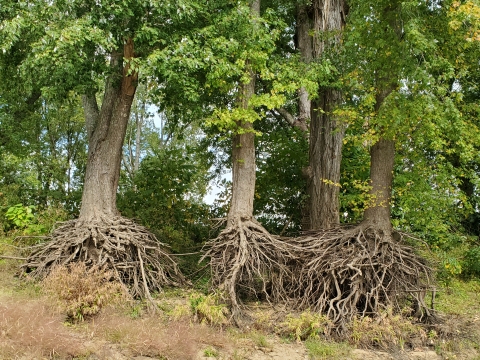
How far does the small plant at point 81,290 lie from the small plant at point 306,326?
10.1 feet

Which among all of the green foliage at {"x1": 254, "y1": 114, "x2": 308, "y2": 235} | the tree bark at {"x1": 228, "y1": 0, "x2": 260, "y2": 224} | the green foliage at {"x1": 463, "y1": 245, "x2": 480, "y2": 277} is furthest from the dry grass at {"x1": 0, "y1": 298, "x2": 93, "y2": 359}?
the green foliage at {"x1": 463, "y1": 245, "x2": 480, "y2": 277}

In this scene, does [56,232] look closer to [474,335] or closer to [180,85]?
[180,85]

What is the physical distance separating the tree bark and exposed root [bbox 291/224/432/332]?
1.61m

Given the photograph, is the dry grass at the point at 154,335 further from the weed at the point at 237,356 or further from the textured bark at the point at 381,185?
the textured bark at the point at 381,185

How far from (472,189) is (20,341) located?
52.4 ft

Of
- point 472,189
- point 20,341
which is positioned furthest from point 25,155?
point 472,189

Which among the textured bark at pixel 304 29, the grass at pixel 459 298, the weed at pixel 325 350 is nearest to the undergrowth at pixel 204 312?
the weed at pixel 325 350

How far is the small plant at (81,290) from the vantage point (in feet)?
27.0

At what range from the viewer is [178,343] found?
7477 mm

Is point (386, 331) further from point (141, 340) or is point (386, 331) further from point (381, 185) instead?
point (141, 340)

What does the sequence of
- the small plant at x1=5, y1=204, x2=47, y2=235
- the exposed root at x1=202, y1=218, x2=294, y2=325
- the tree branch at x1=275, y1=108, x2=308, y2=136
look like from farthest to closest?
1. the tree branch at x1=275, y1=108, x2=308, y2=136
2. the small plant at x1=5, y1=204, x2=47, y2=235
3. the exposed root at x1=202, y1=218, x2=294, y2=325

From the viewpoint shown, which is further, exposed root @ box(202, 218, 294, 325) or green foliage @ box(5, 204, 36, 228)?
green foliage @ box(5, 204, 36, 228)

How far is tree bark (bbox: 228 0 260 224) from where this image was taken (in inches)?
414

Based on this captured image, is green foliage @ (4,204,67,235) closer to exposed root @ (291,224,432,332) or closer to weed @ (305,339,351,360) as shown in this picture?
exposed root @ (291,224,432,332)
